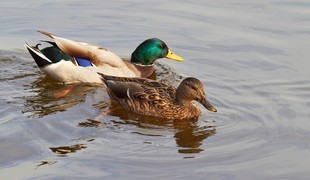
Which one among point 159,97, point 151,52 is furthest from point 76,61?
point 159,97

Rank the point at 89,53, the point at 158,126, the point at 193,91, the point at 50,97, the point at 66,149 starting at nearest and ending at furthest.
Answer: the point at 66,149
the point at 158,126
the point at 193,91
the point at 50,97
the point at 89,53

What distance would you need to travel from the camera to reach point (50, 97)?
394 inches

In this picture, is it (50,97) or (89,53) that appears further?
(89,53)

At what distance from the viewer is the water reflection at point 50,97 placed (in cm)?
926

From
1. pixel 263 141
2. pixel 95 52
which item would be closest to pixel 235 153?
pixel 263 141

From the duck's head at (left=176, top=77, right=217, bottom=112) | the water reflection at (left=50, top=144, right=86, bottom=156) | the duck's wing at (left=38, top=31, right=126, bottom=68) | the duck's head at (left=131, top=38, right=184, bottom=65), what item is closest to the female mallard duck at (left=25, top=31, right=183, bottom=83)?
the duck's wing at (left=38, top=31, right=126, bottom=68)

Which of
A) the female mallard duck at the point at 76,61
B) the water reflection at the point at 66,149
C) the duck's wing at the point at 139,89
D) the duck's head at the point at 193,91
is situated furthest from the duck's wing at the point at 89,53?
the water reflection at the point at 66,149

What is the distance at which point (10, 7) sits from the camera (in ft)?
44.1

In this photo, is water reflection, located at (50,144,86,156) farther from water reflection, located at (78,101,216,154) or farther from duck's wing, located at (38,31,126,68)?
duck's wing, located at (38,31,126,68)

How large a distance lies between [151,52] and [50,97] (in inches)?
82.5

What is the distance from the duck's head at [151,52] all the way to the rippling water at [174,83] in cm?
27

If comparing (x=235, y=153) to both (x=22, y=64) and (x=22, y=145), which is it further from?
(x=22, y=64)

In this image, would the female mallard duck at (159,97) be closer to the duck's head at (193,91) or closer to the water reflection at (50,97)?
the duck's head at (193,91)

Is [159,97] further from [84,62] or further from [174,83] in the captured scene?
[84,62]
